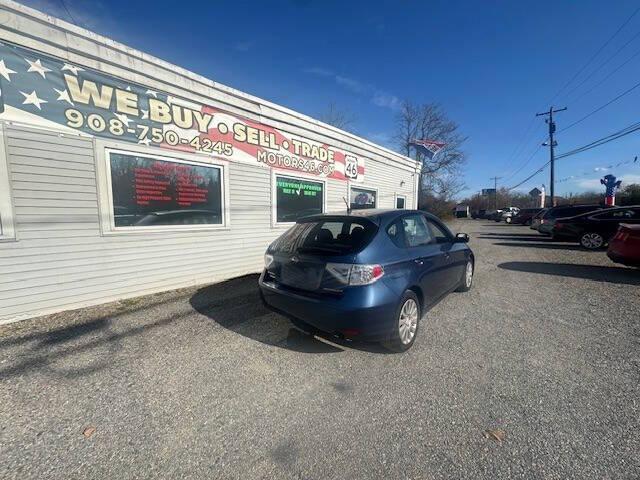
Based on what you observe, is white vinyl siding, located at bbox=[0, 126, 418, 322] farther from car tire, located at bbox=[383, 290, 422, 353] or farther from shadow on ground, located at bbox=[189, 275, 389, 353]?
car tire, located at bbox=[383, 290, 422, 353]

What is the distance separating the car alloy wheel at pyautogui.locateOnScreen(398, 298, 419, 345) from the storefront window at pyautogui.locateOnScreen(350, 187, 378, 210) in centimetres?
752

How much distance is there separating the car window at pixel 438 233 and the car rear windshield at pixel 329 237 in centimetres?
145

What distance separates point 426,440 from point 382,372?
0.83 metres

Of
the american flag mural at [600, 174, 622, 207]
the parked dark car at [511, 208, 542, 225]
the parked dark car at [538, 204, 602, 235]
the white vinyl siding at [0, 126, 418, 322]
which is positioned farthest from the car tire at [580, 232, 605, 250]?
the american flag mural at [600, 174, 622, 207]

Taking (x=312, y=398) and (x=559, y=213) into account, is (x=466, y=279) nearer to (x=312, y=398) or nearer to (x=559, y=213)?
(x=312, y=398)

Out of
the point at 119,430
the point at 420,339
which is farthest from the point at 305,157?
the point at 119,430

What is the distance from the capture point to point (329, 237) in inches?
137

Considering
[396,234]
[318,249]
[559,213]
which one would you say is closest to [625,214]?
[559,213]

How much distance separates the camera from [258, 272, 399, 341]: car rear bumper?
9.16 ft

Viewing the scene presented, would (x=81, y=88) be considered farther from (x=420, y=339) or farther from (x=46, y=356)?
(x=420, y=339)

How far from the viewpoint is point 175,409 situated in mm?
2400

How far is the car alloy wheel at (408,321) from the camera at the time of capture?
3.17 meters

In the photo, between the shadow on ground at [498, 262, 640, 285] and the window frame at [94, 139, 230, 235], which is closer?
the window frame at [94, 139, 230, 235]

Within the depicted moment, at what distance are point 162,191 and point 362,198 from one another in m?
7.24
